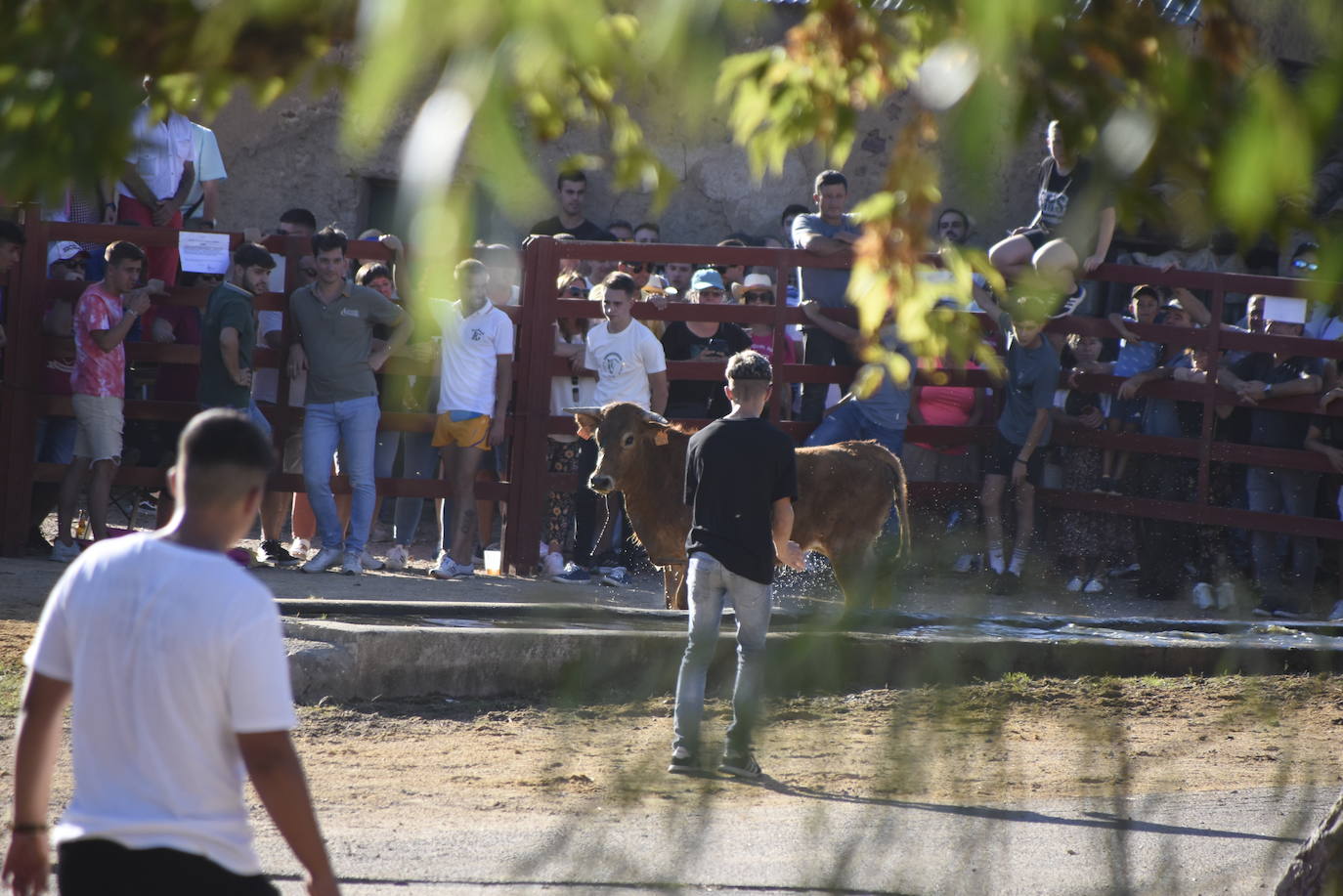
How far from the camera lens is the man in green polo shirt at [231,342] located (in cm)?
1011

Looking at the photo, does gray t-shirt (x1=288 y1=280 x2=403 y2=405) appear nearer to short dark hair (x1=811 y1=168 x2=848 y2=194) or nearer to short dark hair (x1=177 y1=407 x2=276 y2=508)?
short dark hair (x1=811 y1=168 x2=848 y2=194)

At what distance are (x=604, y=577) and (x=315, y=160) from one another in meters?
5.76

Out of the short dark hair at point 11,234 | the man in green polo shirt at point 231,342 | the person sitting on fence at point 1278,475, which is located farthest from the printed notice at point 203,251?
the person sitting on fence at point 1278,475

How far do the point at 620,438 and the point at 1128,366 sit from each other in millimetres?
4201

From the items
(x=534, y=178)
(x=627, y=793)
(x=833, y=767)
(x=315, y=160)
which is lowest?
(x=833, y=767)

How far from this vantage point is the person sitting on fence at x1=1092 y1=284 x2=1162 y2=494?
11.1 metres

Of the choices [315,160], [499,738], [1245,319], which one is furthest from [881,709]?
[315,160]

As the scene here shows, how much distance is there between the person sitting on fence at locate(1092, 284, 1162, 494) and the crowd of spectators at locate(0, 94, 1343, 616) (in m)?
0.02

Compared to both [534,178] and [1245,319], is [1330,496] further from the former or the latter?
[534,178]

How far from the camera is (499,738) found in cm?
746

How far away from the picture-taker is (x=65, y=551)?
403 inches

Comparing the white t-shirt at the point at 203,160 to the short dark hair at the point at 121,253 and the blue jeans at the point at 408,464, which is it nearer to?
the short dark hair at the point at 121,253

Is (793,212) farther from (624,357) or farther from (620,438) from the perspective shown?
(620,438)

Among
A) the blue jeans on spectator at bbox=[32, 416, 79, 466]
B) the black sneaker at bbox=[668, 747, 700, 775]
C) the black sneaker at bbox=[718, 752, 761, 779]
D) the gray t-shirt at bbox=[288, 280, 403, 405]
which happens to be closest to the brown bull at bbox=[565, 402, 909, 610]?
the gray t-shirt at bbox=[288, 280, 403, 405]
